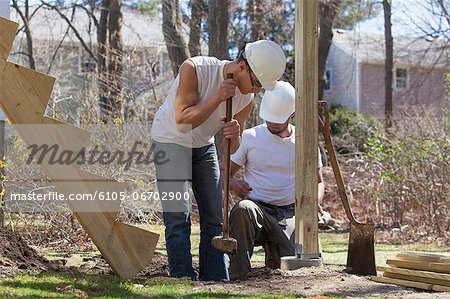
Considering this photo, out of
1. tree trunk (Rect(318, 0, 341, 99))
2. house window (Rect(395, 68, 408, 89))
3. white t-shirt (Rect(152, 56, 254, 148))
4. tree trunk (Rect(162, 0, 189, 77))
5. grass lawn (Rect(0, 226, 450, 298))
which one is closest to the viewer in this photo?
grass lawn (Rect(0, 226, 450, 298))

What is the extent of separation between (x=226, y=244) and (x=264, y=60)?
4.26 feet

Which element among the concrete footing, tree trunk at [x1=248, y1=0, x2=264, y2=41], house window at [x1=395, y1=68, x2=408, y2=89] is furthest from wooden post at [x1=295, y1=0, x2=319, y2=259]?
house window at [x1=395, y1=68, x2=408, y2=89]

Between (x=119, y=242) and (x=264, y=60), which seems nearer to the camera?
(x=264, y=60)

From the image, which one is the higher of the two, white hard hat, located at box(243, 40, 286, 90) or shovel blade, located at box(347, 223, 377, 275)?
white hard hat, located at box(243, 40, 286, 90)

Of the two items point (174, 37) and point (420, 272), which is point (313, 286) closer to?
point (420, 272)

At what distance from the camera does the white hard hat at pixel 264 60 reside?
542cm

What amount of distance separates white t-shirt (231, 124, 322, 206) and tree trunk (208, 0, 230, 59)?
6.13 m

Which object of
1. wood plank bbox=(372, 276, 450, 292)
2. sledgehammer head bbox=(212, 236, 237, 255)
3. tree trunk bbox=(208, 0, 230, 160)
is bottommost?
wood plank bbox=(372, 276, 450, 292)

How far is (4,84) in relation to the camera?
539 centimetres

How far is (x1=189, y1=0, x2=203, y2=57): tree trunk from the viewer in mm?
15836

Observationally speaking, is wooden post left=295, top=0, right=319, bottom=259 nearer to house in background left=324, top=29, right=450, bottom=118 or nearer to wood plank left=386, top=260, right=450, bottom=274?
wood plank left=386, top=260, right=450, bottom=274

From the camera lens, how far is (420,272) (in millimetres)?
5367

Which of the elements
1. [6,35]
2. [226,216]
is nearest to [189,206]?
[226,216]

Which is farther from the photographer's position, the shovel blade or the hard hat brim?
the hard hat brim
